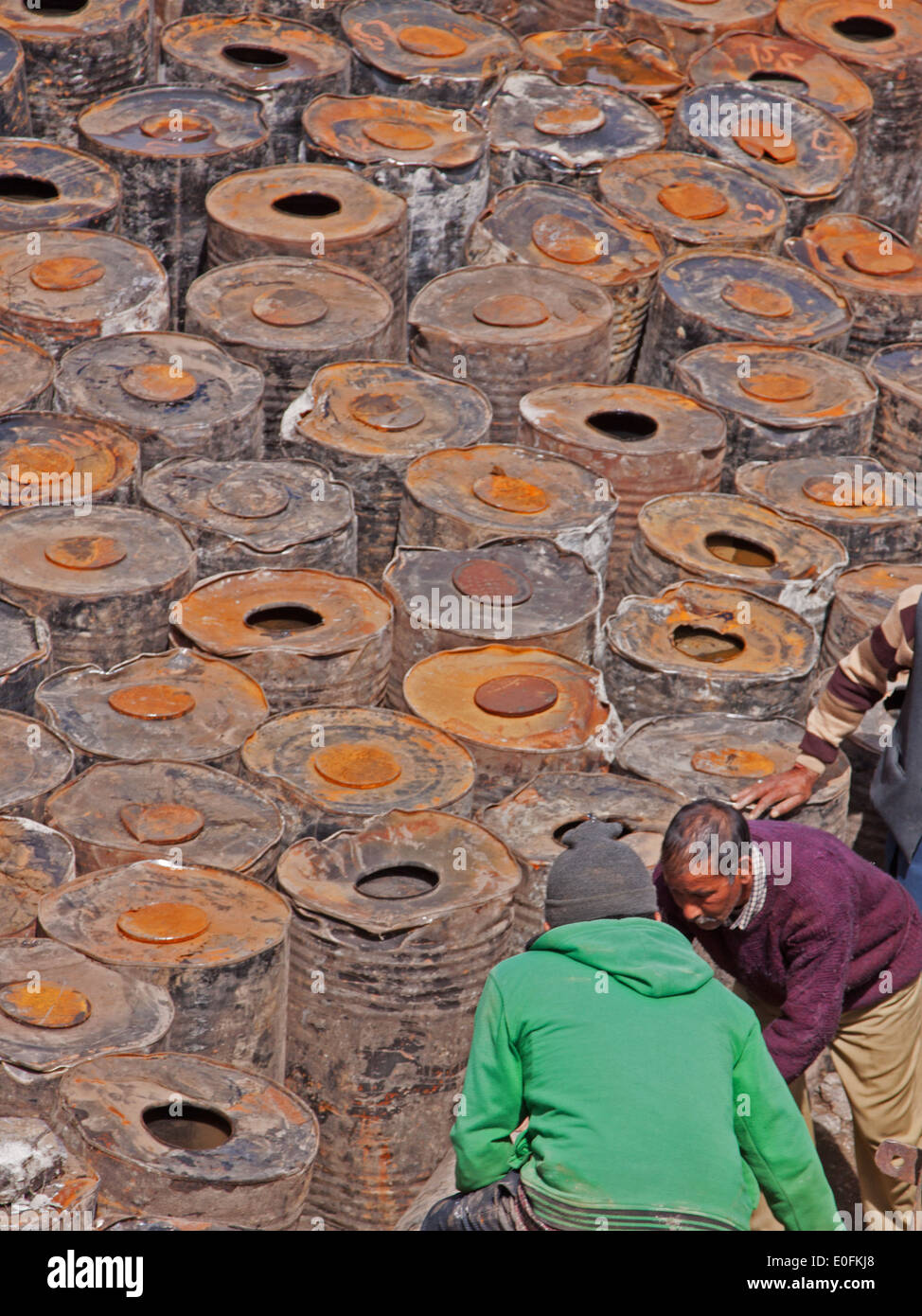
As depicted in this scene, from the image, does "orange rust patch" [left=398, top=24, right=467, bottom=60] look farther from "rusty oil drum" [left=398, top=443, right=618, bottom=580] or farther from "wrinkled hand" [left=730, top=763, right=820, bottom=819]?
"wrinkled hand" [left=730, top=763, right=820, bottom=819]

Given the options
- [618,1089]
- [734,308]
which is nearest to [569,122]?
[734,308]

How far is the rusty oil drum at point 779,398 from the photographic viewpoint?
26.8 ft

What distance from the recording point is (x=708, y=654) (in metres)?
7.04

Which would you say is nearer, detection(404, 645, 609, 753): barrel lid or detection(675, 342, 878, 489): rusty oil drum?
detection(404, 645, 609, 753): barrel lid

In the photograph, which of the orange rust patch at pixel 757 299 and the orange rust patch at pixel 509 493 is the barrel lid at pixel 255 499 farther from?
the orange rust patch at pixel 757 299

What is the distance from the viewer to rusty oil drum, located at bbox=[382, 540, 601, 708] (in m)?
6.93

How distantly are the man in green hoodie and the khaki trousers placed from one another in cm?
117

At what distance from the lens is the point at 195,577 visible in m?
7.15

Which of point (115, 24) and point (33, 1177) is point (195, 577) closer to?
point (33, 1177)

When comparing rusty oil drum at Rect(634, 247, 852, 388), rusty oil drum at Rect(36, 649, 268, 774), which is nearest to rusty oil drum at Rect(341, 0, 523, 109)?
rusty oil drum at Rect(634, 247, 852, 388)

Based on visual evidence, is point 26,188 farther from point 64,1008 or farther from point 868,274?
point 64,1008

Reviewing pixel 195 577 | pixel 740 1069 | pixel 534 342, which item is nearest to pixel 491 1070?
pixel 740 1069

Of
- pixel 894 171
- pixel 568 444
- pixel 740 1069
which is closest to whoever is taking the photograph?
pixel 740 1069

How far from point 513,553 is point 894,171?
4.88 metres
